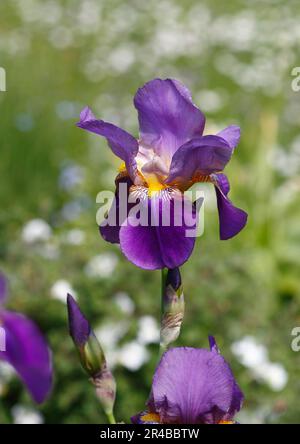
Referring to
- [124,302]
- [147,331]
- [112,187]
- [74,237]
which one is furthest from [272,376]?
[112,187]

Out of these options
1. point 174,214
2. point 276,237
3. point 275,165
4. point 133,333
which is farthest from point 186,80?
point 174,214

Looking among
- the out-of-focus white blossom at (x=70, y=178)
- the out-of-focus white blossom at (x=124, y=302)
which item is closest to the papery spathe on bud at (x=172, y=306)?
the out-of-focus white blossom at (x=124, y=302)

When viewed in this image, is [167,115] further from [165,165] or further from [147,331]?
[147,331]

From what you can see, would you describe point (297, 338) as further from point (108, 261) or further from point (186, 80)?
point (186, 80)

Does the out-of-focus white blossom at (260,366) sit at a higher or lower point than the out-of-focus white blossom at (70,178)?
lower

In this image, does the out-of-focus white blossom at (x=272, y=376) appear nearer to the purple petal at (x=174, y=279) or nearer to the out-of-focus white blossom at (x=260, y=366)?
the out-of-focus white blossom at (x=260, y=366)

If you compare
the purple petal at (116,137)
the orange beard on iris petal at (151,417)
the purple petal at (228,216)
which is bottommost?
the orange beard on iris petal at (151,417)

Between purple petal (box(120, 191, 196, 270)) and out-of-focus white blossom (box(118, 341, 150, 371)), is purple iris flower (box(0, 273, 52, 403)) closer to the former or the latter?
purple petal (box(120, 191, 196, 270))
